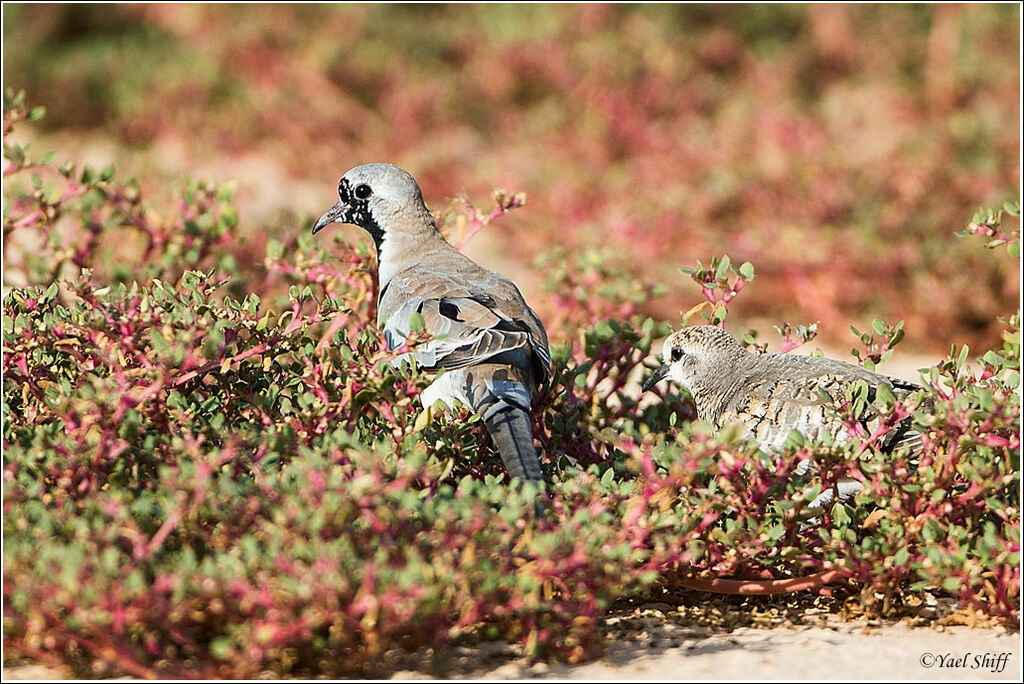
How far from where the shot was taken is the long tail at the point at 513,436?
341 centimetres

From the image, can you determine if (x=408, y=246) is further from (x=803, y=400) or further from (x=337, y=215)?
(x=803, y=400)

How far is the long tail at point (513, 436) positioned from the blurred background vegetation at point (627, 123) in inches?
148

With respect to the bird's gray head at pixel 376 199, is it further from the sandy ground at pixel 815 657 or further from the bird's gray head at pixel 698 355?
the sandy ground at pixel 815 657

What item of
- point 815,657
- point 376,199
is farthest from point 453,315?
point 815,657

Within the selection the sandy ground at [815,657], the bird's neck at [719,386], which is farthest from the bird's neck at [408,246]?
the sandy ground at [815,657]

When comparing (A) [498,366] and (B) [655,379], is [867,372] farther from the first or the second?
(A) [498,366]

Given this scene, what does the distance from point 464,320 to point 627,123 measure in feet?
20.3

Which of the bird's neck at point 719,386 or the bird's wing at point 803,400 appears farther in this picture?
the bird's neck at point 719,386

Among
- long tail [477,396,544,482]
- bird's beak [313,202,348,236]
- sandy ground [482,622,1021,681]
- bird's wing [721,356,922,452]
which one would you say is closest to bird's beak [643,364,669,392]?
bird's wing [721,356,922,452]

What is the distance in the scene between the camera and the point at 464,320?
157 inches

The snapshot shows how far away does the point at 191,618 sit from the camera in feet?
8.89

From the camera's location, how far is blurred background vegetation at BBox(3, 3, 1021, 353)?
7.84 m

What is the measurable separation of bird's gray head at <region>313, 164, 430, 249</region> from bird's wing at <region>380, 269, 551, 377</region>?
482 mm

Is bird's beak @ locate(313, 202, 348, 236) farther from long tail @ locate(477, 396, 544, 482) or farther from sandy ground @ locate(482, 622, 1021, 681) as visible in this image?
sandy ground @ locate(482, 622, 1021, 681)
